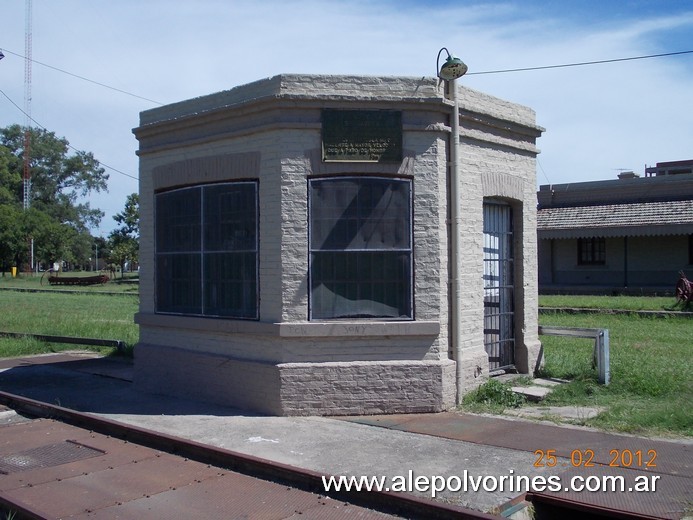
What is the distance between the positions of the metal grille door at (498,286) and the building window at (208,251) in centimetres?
348

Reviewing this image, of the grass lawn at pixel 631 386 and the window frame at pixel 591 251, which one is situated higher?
the window frame at pixel 591 251

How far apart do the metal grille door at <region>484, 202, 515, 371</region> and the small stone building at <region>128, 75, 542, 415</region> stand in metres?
0.59

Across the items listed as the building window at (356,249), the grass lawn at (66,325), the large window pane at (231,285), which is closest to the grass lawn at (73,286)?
the grass lawn at (66,325)

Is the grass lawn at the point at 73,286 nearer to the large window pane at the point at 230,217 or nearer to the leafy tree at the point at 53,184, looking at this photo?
the leafy tree at the point at 53,184

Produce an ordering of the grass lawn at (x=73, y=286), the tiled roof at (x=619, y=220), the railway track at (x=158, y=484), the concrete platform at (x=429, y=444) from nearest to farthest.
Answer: the railway track at (x=158, y=484), the concrete platform at (x=429, y=444), the tiled roof at (x=619, y=220), the grass lawn at (x=73, y=286)

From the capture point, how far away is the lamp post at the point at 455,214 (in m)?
9.50

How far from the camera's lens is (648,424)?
322 inches

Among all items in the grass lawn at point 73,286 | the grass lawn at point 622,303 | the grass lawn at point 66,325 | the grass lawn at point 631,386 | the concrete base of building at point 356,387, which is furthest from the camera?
the grass lawn at point 73,286

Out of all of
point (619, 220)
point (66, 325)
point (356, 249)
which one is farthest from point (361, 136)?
point (619, 220)

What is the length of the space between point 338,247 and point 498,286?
2963 mm

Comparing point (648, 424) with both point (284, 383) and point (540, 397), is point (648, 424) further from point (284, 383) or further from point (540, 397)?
point (284, 383)

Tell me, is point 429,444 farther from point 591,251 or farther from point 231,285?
point 591,251

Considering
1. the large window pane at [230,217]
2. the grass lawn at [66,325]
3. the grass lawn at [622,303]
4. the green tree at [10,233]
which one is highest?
the green tree at [10,233]

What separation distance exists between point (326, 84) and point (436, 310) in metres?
3.21
